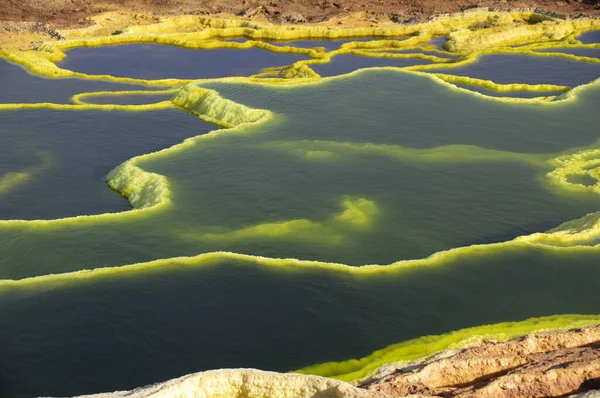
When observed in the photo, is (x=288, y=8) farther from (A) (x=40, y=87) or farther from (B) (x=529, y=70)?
(A) (x=40, y=87)

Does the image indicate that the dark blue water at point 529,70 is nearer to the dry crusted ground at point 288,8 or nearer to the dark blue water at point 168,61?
the dark blue water at point 168,61

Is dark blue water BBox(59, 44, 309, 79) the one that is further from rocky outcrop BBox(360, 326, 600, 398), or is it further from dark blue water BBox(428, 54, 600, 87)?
rocky outcrop BBox(360, 326, 600, 398)

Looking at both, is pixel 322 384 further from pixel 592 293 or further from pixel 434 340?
pixel 592 293

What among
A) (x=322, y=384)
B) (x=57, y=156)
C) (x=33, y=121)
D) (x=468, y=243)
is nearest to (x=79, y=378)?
(x=322, y=384)

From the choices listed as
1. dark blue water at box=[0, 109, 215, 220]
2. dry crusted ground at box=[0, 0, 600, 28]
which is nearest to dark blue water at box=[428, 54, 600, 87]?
dry crusted ground at box=[0, 0, 600, 28]

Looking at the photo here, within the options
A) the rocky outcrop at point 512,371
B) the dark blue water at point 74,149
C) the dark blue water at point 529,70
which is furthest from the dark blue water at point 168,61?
the rocky outcrop at point 512,371

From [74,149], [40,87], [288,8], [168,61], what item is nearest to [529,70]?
[168,61]
